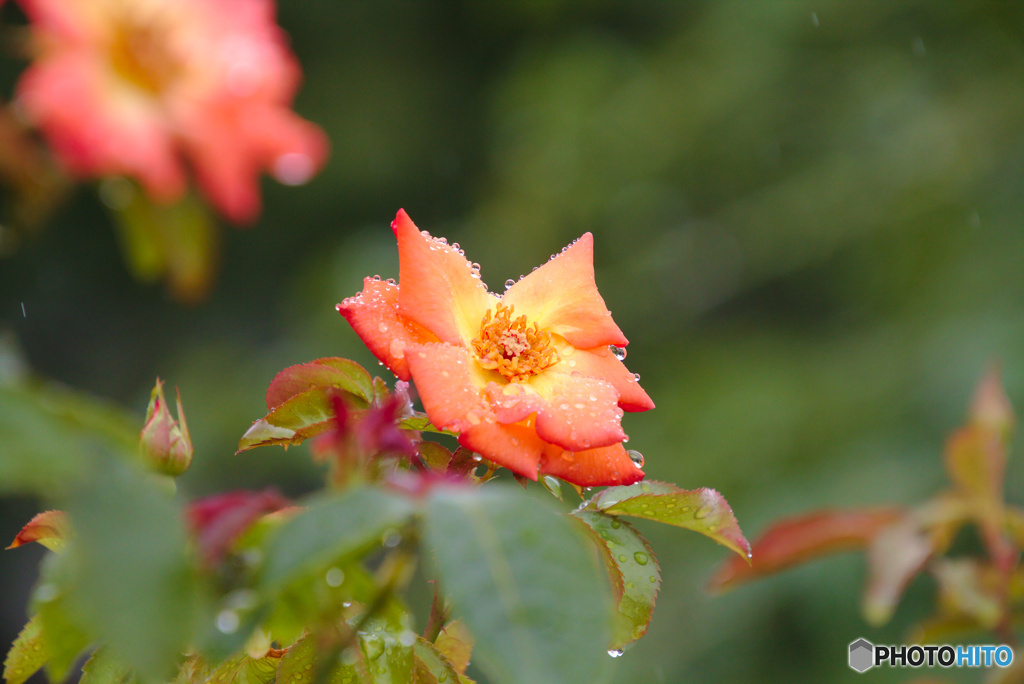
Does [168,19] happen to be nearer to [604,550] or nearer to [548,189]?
[604,550]

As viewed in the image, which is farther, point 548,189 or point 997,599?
point 548,189

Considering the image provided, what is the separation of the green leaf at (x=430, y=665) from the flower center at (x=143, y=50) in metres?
0.38

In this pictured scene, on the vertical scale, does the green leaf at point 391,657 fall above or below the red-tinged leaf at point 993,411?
below

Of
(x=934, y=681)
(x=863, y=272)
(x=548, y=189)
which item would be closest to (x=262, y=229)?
(x=548, y=189)

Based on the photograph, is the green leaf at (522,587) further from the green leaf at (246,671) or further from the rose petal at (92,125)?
the rose petal at (92,125)

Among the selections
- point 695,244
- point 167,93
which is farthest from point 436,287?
point 695,244

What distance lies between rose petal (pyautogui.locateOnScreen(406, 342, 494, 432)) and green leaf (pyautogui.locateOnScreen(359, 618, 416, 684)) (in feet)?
0.24

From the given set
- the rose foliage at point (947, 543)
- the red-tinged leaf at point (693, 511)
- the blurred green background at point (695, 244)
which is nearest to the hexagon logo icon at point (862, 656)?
the rose foliage at point (947, 543)

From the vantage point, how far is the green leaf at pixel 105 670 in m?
0.30

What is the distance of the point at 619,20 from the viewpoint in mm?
2908

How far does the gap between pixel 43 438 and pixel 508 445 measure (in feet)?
0.54

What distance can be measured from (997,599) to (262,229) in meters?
2.97

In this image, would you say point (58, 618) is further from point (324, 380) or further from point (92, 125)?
point (92, 125)

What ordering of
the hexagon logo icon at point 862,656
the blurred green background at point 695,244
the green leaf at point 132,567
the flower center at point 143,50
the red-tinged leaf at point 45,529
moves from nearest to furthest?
1. the green leaf at point 132,567
2. the red-tinged leaf at point 45,529
3. the flower center at point 143,50
4. the hexagon logo icon at point 862,656
5. the blurred green background at point 695,244
